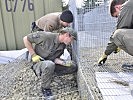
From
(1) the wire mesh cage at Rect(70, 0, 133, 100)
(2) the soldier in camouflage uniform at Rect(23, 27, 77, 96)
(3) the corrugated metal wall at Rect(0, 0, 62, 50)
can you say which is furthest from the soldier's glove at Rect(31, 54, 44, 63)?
(3) the corrugated metal wall at Rect(0, 0, 62, 50)

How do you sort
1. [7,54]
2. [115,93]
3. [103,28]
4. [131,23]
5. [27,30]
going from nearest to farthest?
[115,93], [131,23], [103,28], [7,54], [27,30]

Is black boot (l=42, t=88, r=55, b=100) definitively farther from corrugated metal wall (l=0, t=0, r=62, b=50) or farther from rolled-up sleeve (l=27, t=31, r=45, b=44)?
corrugated metal wall (l=0, t=0, r=62, b=50)

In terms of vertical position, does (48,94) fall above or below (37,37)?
below

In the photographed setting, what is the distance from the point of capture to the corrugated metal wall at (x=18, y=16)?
5.59 meters

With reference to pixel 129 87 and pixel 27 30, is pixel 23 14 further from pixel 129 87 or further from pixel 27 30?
pixel 129 87

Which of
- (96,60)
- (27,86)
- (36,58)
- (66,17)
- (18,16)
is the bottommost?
(27,86)

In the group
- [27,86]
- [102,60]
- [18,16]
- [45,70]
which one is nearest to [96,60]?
[102,60]

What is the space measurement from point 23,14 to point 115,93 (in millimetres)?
3735

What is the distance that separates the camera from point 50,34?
355 cm

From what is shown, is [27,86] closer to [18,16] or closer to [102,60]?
[102,60]

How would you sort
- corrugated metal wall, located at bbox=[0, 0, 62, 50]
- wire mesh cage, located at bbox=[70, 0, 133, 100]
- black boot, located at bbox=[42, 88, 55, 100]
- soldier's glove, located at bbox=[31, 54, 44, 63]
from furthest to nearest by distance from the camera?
corrugated metal wall, located at bbox=[0, 0, 62, 50], soldier's glove, located at bbox=[31, 54, 44, 63], black boot, located at bbox=[42, 88, 55, 100], wire mesh cage, located at bbox=[70, 0, 133, 100]

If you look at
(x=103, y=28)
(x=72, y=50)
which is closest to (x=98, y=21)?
(x=103, y=28)

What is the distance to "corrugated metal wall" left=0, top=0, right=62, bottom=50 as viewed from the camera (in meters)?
5.59

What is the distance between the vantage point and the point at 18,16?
5.70 metres
